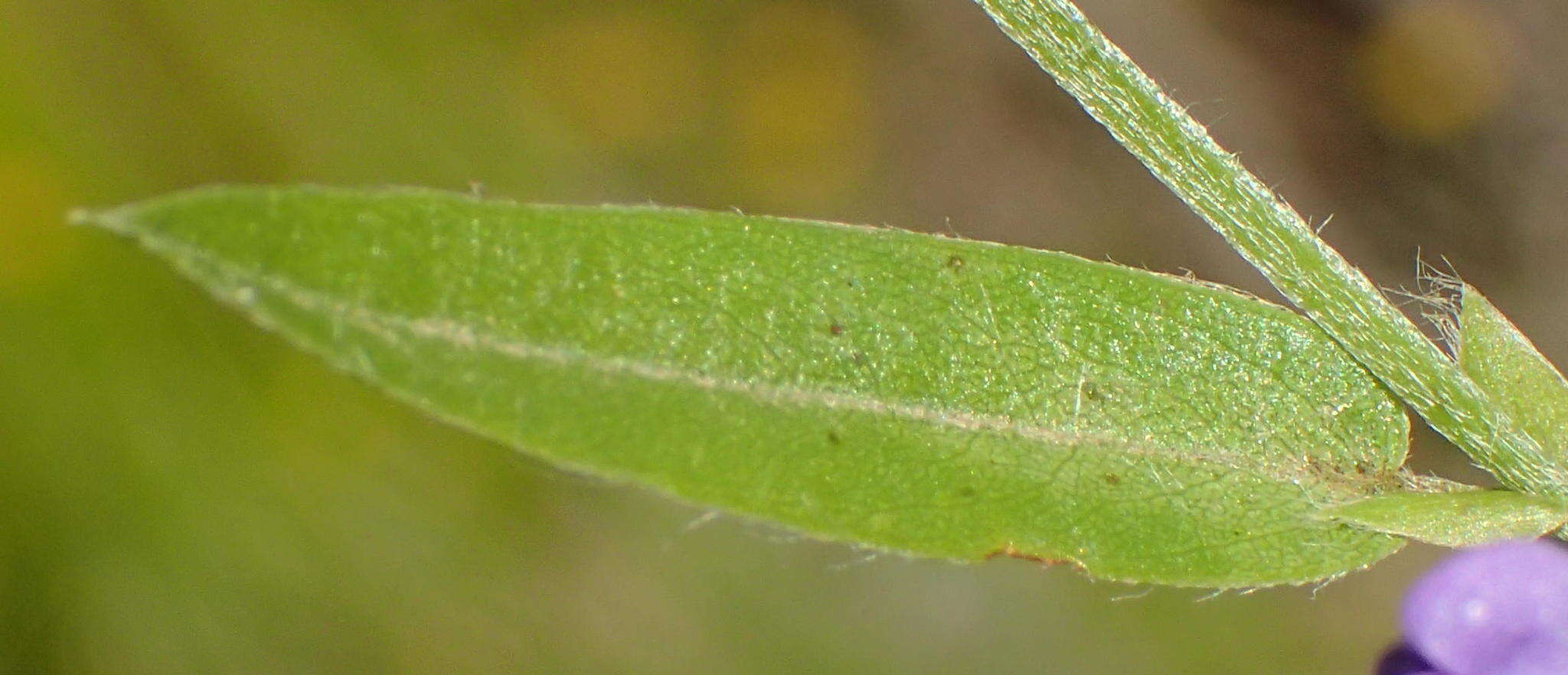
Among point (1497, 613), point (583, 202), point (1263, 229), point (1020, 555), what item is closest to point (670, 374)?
point (1020, 555)

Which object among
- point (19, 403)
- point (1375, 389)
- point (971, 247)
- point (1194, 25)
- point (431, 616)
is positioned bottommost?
point (19, 403)

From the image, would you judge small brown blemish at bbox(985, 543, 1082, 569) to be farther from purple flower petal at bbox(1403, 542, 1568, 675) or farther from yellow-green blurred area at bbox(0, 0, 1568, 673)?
yellow-green blurred area at bbox(0, 0, 1568, 673)

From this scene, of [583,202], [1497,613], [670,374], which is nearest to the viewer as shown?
[1497,613]

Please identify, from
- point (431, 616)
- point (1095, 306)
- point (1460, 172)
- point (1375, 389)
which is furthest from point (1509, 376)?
point (431, 616)

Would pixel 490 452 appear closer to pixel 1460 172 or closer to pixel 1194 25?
pixel 1194 25

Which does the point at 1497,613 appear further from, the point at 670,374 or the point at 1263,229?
the point at 670,374

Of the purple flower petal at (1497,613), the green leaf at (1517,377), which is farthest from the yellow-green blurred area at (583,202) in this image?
the purple flower petal at (1497,613)
